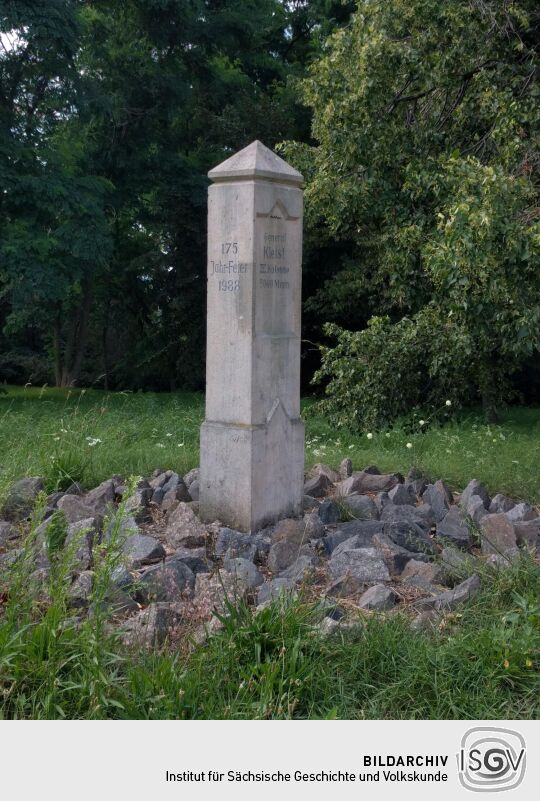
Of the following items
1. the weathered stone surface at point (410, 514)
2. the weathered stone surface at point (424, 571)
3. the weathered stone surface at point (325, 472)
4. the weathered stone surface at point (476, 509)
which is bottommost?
the weathered stone surface at point (424, 571)

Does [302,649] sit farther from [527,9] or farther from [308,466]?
[527,9]

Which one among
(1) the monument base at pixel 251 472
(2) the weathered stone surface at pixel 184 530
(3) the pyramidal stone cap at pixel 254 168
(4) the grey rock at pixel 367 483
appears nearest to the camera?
(2) the weathered stone surface at pixel 184 530

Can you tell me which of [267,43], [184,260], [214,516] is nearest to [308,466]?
[214,516]

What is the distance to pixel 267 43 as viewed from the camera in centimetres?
2327

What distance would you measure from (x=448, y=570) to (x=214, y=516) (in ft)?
5.70

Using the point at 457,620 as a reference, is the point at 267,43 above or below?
above

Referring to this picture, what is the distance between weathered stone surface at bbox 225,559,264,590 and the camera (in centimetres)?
447

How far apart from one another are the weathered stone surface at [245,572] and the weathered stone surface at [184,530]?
0.53 meters

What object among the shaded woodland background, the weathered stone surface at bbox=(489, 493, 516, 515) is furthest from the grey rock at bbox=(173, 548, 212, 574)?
the shaded woodland background

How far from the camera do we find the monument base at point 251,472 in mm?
5738

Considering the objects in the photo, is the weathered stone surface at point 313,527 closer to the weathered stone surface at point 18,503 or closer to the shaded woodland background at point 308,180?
the weathered stone surface at point 18,503

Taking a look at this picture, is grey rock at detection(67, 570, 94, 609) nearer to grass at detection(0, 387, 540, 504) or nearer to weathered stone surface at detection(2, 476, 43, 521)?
grass at detection(0, 387, 540, 504)

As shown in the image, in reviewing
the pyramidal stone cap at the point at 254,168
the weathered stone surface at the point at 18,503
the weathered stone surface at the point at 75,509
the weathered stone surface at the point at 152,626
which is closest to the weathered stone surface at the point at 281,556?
the weathered stone surface at the point at 152,626

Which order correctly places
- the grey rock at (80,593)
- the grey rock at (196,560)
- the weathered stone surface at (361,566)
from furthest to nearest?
1. the grey rock at (196,560)
2. the weathered stone surface at (361,566)
3. the grey rock at (80,593)
